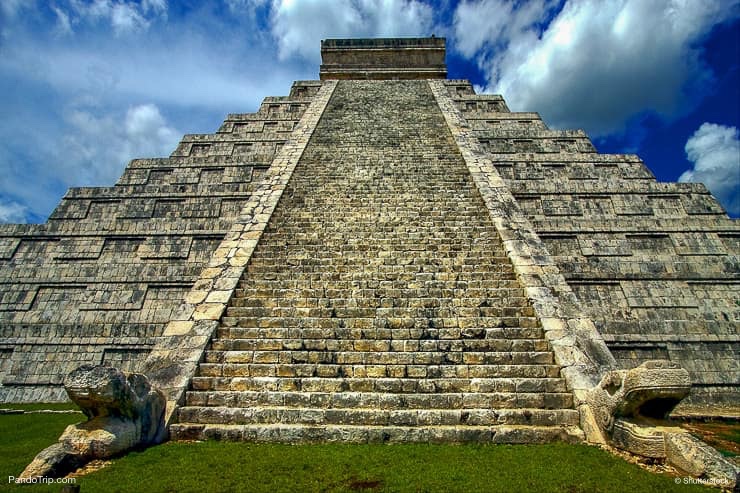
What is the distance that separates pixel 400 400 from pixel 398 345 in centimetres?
93

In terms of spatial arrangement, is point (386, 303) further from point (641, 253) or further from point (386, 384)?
point (641, 253)

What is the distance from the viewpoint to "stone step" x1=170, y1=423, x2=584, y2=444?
176 inches

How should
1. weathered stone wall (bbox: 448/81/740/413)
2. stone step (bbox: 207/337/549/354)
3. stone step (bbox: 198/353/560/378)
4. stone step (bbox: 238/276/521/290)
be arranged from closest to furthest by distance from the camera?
stone step (bbox: 198/353/560/378)
stone step (bbox: 207/337/549/354)
stone step (bbox: 238/276/521/290)
weathered stone wall (bbox: 448/81/740/413)

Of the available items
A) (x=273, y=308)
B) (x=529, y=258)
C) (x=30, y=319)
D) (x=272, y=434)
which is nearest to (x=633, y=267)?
(x=529, y=258)

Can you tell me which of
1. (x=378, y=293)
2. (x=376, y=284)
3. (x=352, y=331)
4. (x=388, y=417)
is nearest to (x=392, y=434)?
(x=388, y=417)

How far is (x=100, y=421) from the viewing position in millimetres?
4148

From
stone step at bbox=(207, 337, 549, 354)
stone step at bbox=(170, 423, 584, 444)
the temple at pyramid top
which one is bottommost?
→ stone step at bbox=(170, 423, 584, 444)

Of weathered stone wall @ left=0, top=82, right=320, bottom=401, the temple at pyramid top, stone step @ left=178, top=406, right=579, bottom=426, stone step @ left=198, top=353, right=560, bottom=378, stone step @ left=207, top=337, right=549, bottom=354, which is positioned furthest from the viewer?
the temple at pyramid top

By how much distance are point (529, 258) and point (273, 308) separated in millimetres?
4512

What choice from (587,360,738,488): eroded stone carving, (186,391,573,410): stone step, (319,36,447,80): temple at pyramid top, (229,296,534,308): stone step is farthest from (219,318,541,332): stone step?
(319,36,447,80): temple at pyramid top

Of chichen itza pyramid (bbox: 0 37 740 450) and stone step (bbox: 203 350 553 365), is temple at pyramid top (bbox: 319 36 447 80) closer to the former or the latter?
chichen itza pyramid (bbox: 0 37 740 450)

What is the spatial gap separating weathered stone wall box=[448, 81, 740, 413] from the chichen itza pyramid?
4 centimetres

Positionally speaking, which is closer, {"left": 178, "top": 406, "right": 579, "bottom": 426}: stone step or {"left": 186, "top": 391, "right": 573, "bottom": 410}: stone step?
{"left": 178, "top": 406, "right": 579, "bottom": 426}: stone step

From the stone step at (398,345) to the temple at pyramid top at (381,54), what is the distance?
16242 millimetres
